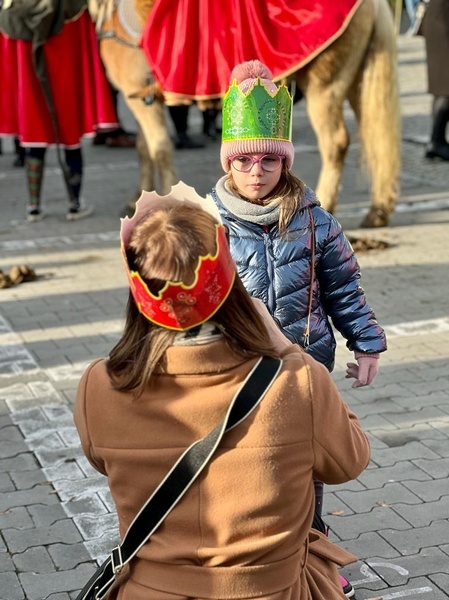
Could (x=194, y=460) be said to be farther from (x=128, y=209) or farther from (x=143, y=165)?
(x=128, y=209)

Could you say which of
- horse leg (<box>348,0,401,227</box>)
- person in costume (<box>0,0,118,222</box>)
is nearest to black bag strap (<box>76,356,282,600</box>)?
horse leg (<box>348,0,401,227</box>)

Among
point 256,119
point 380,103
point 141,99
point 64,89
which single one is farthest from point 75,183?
point 256,119

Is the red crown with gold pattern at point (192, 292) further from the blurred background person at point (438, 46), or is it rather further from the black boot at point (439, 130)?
the black boot at point (439, 130)

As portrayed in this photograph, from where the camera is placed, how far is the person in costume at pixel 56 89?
8883mm

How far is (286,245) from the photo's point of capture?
3.10 m

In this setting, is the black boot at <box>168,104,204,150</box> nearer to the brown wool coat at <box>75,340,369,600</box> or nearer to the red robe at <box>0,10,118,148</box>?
the red robe at <box>0,10,118,148</box>

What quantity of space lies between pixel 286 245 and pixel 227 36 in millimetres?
4972

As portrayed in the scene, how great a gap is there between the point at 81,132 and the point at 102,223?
0.78 metres

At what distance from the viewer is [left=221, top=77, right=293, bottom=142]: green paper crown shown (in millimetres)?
3227

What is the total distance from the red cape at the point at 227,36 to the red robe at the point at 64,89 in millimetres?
1047

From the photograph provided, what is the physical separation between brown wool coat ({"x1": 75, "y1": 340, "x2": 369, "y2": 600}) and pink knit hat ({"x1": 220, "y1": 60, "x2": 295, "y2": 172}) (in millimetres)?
1148

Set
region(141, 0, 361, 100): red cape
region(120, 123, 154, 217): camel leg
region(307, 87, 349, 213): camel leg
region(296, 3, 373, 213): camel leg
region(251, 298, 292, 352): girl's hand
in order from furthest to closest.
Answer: region(120, 123, 154, 217): camel leg
region(307, 87, 349, 213): camel leg
region(296, 3, 373, 213): camel leg
region(141, 0, 361, 100): red cape
region(251, 298, 292, 352): girl's hand

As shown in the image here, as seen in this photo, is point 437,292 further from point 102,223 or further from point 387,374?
point 102,223

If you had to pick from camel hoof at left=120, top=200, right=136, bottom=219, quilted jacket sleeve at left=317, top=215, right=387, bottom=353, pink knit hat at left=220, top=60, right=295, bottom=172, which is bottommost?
camel hoof at left=120, top=200, right=136, bottom=219
